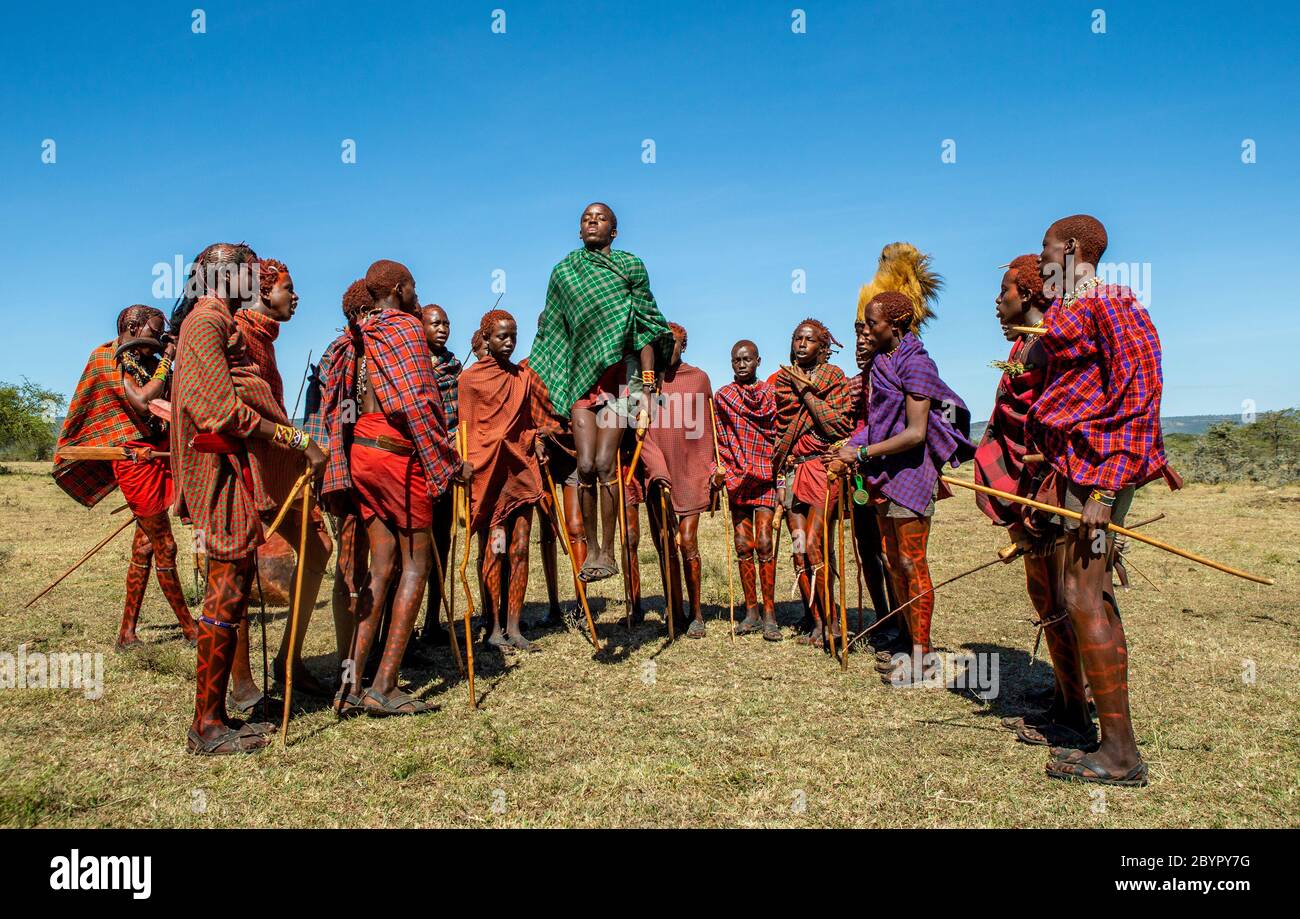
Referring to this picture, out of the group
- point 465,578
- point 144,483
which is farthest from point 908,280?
point 144,483

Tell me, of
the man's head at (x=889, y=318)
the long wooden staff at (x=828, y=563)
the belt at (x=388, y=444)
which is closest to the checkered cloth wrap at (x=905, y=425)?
the man's head at (x=889, y=318)

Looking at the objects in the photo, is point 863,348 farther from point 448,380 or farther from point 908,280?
point 448,380

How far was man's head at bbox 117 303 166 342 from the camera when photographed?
22.6 ft

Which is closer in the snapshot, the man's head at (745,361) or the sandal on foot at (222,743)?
the sandal on foot at (222,743)

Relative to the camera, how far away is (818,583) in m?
7.79

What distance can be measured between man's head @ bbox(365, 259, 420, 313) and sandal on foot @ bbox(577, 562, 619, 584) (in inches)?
82.4

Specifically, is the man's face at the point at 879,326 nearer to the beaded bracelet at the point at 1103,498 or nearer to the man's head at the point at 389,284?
the beaded bracelet at the point at 1103,498

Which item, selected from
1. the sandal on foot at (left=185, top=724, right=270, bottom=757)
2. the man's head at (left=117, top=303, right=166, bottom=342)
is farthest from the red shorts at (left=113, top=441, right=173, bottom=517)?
the sandal on foot at (left=185, top=724, right=270, bottom=757)

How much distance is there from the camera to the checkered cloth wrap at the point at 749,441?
7.83 meters

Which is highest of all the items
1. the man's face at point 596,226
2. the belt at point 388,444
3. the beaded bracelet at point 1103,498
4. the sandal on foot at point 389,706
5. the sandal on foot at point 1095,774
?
the man's face at point 596,226

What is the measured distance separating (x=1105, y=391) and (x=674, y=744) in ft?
9.51

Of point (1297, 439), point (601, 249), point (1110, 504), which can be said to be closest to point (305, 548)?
point (601, 249)

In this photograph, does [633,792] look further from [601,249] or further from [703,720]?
[601,249]

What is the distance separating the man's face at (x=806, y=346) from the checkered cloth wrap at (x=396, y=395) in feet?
10.9
